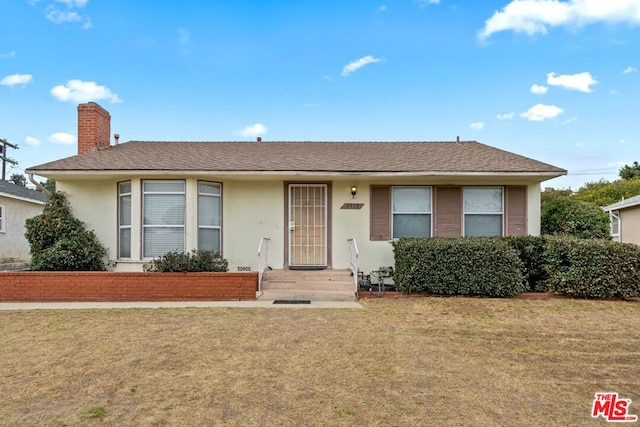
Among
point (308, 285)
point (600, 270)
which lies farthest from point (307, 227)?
point (600, 270)

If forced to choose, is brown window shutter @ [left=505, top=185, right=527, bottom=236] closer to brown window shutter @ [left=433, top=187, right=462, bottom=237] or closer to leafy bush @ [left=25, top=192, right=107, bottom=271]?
brown window shutter @ [left=433, top=187, right=462, bottom=237]

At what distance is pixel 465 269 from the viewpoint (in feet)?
27.7

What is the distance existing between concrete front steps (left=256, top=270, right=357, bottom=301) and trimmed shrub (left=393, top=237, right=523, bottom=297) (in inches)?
57.6

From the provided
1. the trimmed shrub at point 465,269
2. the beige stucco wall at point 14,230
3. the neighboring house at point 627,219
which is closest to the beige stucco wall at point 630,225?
the neighboring house at point 627,219

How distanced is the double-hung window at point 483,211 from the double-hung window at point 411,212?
1.04 metres

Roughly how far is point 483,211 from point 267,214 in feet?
19.0

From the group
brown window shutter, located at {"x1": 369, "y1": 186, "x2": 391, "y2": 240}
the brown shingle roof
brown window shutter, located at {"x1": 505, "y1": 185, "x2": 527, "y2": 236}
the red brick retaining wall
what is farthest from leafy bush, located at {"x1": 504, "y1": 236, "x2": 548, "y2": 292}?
the red brick retaining wall

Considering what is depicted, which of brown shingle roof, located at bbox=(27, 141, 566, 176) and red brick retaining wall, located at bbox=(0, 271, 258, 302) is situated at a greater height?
brown shingle roof, located at bbox=(27, 141, 566, 176)

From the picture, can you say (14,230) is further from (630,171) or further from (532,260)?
(630,171)

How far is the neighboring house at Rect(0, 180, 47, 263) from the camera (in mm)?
17969

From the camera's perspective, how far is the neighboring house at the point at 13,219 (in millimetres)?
17969

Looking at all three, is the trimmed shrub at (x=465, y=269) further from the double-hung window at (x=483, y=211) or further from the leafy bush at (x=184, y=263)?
the leafy bush at (x=184, y=263)

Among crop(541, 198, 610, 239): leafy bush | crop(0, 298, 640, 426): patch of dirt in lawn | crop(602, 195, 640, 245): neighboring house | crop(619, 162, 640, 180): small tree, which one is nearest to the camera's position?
crop(0, 298, 640, 426): patch of dirt in lawn

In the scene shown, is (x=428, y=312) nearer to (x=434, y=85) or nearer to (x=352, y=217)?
(x=352, y=217)
